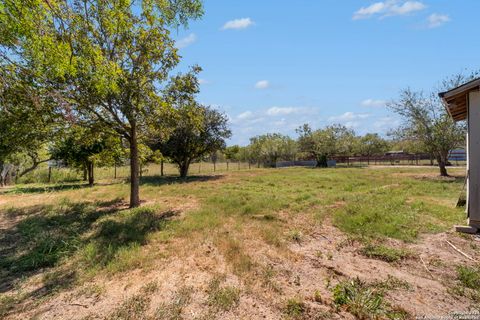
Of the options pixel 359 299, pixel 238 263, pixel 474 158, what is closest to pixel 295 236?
pixel 238 263

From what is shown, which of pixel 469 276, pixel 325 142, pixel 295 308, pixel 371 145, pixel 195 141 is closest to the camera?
pixel 295 308

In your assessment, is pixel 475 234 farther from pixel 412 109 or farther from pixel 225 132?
pixel 225 132

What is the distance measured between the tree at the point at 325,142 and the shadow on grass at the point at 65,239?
32941mm

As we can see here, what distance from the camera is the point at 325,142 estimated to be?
3853 centimetres

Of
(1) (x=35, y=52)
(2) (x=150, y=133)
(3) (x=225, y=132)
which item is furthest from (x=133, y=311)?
(3) (x=225, y=132)

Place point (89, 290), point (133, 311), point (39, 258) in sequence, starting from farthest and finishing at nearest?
point (39, 258) < point (89, 290) < point (133, 311)

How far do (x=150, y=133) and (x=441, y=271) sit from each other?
891 centimetres

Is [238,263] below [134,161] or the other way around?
below

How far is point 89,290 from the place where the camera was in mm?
3951

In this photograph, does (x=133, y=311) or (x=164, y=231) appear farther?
(x=164, y=231)

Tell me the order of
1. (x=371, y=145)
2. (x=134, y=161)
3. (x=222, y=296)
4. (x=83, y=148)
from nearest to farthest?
(x=222, y=296)
(x=134, y=161)
(x=83, y=148)
(x=371, y=145)

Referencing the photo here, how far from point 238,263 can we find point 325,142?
3597cm

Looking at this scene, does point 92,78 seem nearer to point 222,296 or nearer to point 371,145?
point 222,296

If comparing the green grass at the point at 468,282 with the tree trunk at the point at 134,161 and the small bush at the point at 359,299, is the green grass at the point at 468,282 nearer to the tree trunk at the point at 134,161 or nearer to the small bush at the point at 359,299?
the small bush at the point at 359,299
